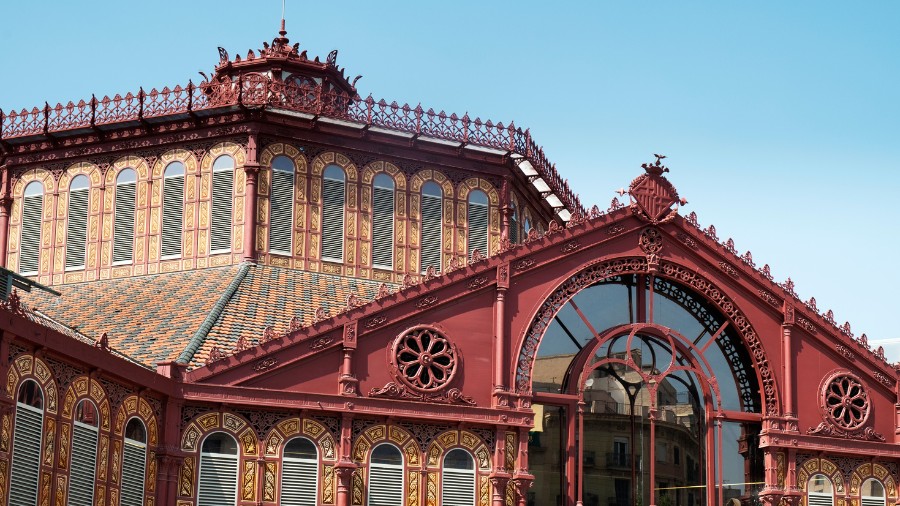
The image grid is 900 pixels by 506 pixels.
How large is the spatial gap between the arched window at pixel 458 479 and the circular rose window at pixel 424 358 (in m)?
1.91

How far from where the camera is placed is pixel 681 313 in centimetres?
4447

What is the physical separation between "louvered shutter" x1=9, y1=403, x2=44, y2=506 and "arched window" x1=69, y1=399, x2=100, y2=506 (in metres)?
1.48

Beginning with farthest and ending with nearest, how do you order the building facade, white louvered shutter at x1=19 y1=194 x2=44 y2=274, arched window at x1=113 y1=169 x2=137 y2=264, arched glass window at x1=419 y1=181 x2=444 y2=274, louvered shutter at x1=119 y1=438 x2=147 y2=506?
white louvered shutter at x1=19 y1=194 x2=44 y2=274 → arched glass window at x1=419 y1=181 x2=444 y2=274 → arched window at x1=113 y1=169 x2=137 y2=264 → the building facade → louvered shutter at x1=119 y1=438 x2=147 y2=506

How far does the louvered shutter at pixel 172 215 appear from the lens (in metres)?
47.4

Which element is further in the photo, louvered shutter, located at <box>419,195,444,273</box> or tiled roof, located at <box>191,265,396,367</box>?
louvered shutter, located at <box>419,195,444,273</box>

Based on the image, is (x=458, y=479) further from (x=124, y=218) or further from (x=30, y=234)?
(x=30, y=234)

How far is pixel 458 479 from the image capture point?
40344mm

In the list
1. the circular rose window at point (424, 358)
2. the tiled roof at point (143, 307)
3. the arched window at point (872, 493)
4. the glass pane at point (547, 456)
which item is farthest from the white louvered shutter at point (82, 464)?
the arched window at point (872, 493)

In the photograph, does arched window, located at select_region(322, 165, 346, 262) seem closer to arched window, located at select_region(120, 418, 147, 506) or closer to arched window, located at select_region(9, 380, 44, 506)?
arched window, located at select_region(120, 418, 147, 506)

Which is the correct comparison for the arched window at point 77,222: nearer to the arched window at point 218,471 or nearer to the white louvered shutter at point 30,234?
the white louvered shutter at point 30,234

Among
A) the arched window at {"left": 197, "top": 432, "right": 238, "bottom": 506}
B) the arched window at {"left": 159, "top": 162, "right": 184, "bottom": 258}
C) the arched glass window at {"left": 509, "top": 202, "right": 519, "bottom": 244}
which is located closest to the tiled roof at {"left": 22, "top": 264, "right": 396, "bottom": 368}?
the arched window at {"left": 159, "top": 162, "right": 184, "bottom": 258}

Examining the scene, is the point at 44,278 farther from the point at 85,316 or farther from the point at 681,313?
the point at 681,313

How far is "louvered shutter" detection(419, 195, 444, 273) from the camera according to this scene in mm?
48656

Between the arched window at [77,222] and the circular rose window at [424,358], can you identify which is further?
the arched window at [77,222]
